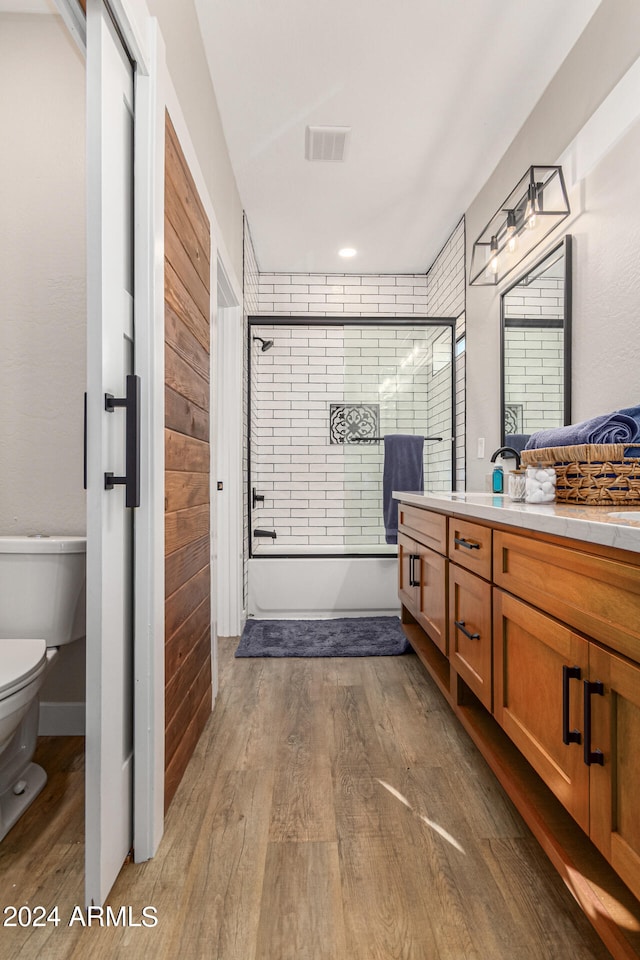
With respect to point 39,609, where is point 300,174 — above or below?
above

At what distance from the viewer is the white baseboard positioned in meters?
1.97

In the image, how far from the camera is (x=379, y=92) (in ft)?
7.69

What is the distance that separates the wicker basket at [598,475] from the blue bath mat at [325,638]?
5.33 feet

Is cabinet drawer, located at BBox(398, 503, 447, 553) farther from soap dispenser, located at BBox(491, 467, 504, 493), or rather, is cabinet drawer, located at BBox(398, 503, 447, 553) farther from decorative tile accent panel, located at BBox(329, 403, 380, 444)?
decorative tile accent panel, located at BBox(329, 403, 380, 444)

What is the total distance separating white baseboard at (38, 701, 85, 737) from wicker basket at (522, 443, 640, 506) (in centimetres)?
176

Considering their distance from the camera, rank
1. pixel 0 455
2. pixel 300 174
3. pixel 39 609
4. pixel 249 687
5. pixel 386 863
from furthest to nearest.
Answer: pixel 300 174, pixel 249 687, pixel 0 455, pixel 39 609, pixel 386 863

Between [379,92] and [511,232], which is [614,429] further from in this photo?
[379,92]

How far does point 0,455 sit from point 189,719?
1127 mm

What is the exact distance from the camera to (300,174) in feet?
9.77

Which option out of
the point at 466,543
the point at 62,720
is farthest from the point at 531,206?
the point at 62,720

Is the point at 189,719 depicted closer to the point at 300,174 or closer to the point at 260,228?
the point at 300,174

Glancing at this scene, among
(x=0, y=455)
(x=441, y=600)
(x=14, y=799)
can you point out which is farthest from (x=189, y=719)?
(x=0, y=455)

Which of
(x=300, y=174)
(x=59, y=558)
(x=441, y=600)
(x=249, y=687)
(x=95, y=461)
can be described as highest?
(x=300, y=174)

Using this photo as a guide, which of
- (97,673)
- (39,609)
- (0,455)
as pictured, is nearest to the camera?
(97,673)
